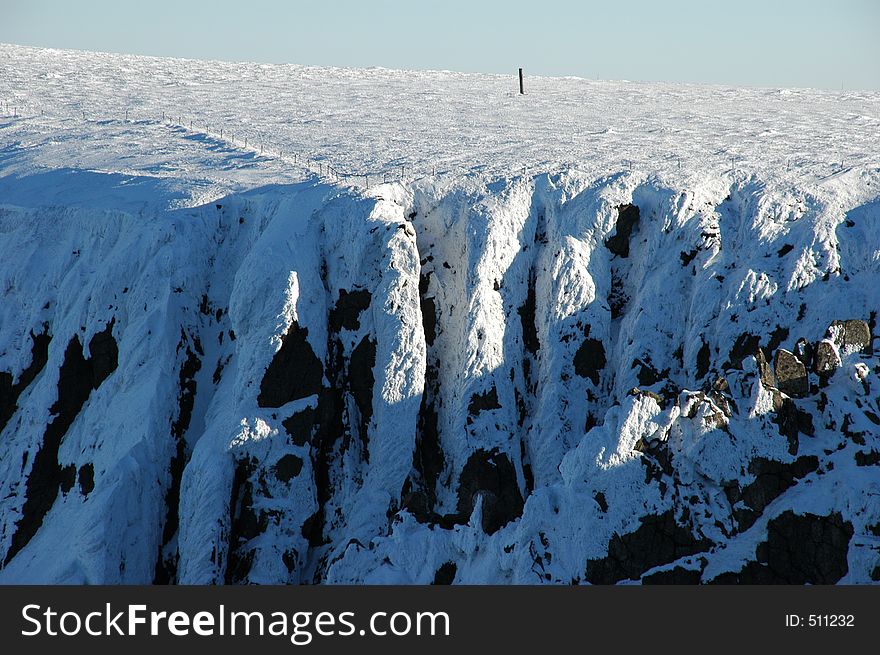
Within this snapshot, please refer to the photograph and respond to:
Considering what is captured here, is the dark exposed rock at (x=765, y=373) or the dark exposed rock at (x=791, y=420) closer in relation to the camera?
the dark exposed rock at (x=791, y=420)

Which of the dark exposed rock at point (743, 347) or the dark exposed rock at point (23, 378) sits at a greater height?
the dark exposed rock at point (743, 347)

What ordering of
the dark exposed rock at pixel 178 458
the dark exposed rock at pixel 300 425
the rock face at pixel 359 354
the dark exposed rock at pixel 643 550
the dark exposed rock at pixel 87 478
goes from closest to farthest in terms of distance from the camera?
the dark exposed rock at pixel 643 550 < the rock face at pixel 359 354 < the dark exposed rock at pixel 178 458 < the dark exposed rock at pixel 300 425 < the dark exposed rock at pixel 87 478

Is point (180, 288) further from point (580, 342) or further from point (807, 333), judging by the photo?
point (807, 333)

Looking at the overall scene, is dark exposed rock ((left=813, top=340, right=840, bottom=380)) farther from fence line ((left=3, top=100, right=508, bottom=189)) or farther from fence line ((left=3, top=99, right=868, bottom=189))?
fence line ((left=3, top=100, right=508, bottom=189))

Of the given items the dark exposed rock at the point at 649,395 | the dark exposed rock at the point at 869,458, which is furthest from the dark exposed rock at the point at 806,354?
the dark exposed rock at the point at 649,395

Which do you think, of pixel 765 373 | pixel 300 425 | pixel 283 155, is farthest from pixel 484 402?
pixel 283 155

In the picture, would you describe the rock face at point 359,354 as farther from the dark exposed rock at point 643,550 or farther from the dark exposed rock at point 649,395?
the dark exposed rock at point 643,550
